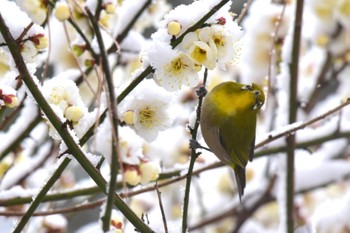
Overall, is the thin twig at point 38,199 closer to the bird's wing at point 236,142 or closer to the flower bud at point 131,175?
the flower bud at point 131,175

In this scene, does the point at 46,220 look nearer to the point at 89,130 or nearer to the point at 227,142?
the point at 227,142

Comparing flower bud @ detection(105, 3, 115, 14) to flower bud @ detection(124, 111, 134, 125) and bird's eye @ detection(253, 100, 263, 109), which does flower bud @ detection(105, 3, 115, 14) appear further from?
bird's eye @ detection(253, 100, 263, 109)

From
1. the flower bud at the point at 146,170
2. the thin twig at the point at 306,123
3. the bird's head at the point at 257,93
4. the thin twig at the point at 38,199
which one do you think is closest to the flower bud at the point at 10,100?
the thin twig at the point at 38,199

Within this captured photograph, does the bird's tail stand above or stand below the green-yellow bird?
below

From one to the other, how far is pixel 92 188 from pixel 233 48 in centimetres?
54

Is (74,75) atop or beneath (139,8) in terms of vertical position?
beneath

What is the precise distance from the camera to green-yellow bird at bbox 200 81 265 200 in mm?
1540

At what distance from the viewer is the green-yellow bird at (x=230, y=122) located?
60.6 inches

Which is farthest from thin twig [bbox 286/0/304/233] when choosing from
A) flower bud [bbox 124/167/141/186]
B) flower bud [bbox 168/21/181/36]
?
Result: flower bud [bbox 124/167/141/186]

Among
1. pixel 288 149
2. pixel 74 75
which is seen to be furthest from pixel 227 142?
pixel 74 75

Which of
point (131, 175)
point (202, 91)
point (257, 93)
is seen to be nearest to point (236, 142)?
point (257, 93)

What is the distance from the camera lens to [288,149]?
1729 millimetres

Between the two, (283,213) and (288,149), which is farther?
(283,213)

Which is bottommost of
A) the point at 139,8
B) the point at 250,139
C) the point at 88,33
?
the point at 250,139
